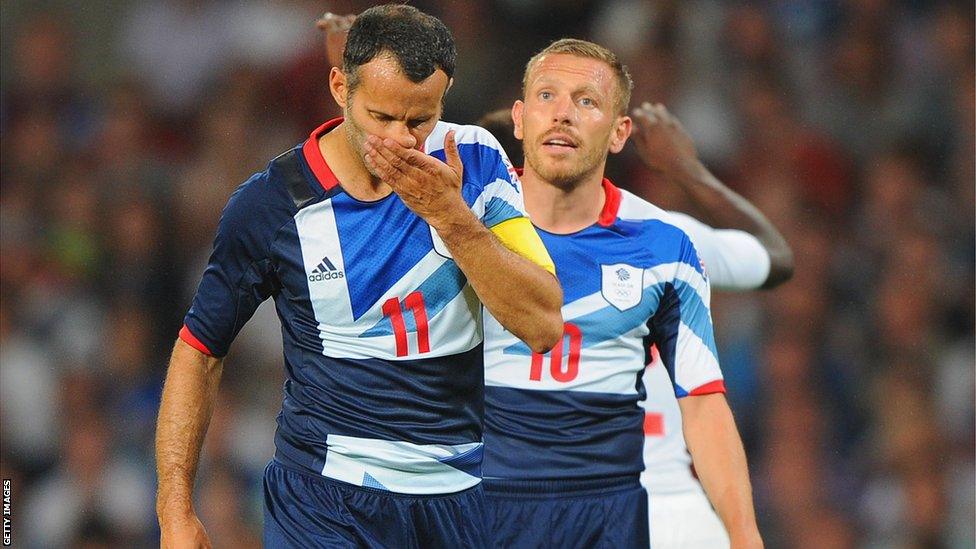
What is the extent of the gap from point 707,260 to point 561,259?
31.6 inches

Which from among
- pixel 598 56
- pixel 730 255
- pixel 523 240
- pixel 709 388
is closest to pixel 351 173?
pixel 523 240

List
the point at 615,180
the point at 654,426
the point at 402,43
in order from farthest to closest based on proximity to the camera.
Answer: the point at 615,180 → the point at 654,426 → the point at 402,43

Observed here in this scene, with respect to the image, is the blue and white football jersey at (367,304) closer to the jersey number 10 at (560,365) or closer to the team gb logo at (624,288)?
the jersey number 10 at (560,365)

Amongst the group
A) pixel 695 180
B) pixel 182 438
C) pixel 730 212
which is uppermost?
pixel 695 180

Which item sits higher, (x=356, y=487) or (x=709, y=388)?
(x=709, y=388)

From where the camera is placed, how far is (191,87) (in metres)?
8.23

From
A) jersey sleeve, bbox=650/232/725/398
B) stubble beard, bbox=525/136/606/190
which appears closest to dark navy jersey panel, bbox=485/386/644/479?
jersey sleeve, bbox=650/232/725/398

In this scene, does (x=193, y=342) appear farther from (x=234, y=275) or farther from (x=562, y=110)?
(x=562, y=110)

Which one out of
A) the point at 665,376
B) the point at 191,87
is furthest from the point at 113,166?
the point at 665,376

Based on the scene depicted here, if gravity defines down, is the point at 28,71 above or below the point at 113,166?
above

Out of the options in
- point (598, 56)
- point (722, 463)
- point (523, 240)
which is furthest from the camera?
point (598, 56)

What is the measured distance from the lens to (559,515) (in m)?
3.95

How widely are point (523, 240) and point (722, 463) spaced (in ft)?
4.29

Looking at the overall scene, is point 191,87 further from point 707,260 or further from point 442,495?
point 442,495
